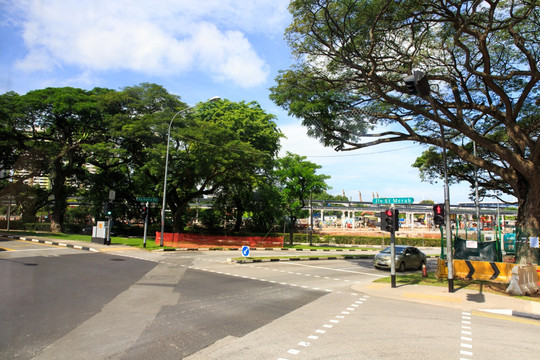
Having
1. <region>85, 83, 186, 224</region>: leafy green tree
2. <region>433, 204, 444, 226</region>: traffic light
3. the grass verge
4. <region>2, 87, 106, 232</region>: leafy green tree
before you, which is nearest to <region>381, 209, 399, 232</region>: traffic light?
<region>433, 204, 444, 226</region>: traffic light

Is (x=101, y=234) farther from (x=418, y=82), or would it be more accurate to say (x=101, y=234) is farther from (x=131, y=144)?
(x=418, y=82)

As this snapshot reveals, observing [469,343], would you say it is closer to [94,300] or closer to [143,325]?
[143,325]

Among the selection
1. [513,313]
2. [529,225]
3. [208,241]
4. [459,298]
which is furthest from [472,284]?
[208,241]

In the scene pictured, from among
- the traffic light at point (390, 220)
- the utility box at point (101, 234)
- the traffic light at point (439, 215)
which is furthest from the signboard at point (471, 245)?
the utility box at point (101, 234)

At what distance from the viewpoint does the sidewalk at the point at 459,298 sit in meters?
10.1

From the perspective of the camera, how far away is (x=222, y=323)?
7.39 metres

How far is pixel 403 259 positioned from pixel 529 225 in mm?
6661

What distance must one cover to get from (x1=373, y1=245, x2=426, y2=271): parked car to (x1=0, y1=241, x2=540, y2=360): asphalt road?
27.4ft

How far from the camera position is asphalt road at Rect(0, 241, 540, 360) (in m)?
5.81

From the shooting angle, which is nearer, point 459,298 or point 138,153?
point 459,298

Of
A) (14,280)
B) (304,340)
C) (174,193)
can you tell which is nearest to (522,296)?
(304,340)

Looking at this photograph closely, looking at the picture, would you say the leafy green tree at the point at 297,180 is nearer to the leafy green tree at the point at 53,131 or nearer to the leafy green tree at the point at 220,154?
the leafy green tree at the point at 220,154

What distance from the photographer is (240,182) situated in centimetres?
3572

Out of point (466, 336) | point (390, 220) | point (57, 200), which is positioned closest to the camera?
point (466, 336)
